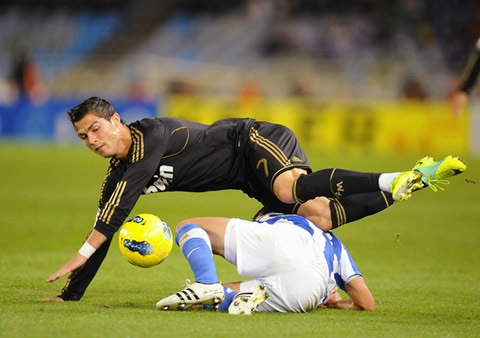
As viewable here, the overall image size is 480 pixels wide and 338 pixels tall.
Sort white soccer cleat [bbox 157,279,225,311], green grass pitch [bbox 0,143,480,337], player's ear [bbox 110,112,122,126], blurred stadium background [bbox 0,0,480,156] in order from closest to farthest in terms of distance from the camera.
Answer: green grass pitch [bbox 0,143,480,337], white soccer cleat [bbox 157,279,225,311], player's ear [bbox 110,112,122,126], blurred stadium background [bbox 0,0,480,156]

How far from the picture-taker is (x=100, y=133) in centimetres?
634

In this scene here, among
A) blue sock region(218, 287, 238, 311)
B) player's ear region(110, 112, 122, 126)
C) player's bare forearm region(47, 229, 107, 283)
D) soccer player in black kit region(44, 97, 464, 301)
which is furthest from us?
player's ear region(110, 112, 122, 126)

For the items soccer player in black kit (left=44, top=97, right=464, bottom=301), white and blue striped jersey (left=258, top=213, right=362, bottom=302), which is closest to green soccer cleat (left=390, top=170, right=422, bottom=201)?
soccer player in black kit (left=44, top=97, right=464, bottom=301)

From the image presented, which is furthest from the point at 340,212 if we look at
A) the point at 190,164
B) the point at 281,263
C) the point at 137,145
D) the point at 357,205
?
the point at 137,145

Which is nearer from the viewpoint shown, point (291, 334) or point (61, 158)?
point (291, 334)

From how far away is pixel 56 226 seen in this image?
1148 centimetres

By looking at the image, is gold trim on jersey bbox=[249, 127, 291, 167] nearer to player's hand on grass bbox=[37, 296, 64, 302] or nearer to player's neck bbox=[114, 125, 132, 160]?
player's neck bbox=[114, 125, 132, 160]

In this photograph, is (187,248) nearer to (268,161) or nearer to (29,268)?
(268,161)

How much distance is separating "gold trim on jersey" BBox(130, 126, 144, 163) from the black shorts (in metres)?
0.89

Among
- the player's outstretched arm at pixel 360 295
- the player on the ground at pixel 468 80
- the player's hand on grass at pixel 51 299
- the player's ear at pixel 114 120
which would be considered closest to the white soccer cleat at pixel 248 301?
the player's outstretched arm at pixel 360 295

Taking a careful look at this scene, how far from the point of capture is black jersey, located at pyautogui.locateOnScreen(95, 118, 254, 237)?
6163 mm

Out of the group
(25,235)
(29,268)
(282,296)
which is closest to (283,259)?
(282,296)

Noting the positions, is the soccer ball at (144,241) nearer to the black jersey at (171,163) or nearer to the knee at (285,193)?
the black jersey at (171,163)

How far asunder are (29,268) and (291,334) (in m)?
3.74
